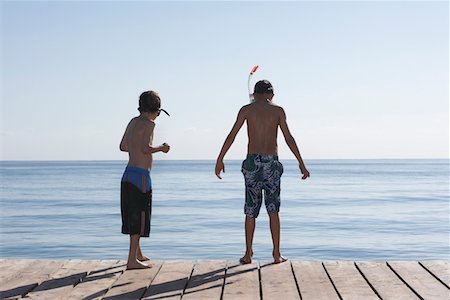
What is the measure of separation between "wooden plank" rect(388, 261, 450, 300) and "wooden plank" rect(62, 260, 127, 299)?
8.48ft

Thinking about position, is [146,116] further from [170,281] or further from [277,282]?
[277,282]

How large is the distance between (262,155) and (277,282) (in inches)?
56.9

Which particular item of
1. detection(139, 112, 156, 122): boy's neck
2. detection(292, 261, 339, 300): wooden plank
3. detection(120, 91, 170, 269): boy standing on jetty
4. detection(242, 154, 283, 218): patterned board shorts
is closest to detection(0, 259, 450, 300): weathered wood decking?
detection(292, 261, 339, 300): wooden plank

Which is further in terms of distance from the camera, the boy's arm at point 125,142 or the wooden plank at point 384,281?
the boy's arm at point 125,142

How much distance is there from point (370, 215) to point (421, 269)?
48.3 feet

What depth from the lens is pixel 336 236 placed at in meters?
16.2

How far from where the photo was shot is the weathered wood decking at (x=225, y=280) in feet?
20.4

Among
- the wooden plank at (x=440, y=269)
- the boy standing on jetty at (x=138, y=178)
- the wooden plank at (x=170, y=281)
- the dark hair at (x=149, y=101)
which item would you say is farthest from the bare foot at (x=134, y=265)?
the wooden plank at (x=440, y=269)

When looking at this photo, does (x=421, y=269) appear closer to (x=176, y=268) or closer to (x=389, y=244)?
(x=176, y=268)

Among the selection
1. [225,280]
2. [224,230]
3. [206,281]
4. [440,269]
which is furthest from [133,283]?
[224,230]

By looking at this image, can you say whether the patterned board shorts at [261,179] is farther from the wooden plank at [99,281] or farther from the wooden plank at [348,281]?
the wooden plank at [99,281]

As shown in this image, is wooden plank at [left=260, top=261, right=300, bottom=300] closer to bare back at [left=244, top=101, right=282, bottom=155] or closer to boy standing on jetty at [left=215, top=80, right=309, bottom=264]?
boy standing on jetty at [left=215, top=80, right=309, bottom=264]

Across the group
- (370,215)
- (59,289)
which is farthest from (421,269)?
(370,215)

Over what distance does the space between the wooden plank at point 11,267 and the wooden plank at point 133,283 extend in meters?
1.03
